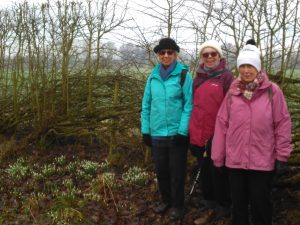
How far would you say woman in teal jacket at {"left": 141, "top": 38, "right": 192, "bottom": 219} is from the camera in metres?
4.64

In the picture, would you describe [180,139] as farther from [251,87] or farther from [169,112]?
[251,87]

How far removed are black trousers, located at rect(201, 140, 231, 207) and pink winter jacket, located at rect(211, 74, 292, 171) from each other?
51 cm

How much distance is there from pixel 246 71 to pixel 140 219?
97.7 inches

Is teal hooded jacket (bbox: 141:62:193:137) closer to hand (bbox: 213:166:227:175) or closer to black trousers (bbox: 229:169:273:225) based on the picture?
hand (bbox: 213:166:227:175)

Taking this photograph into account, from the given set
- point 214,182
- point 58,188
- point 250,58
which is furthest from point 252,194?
point 58,188

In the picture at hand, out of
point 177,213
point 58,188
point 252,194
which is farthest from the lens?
point 58,188

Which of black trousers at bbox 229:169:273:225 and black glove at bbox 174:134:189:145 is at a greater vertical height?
black glove at bbox 174:134:189:145

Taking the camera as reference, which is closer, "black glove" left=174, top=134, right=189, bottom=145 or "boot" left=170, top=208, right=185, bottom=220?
"black glove" left=174, top=134, right=189, bottom=145

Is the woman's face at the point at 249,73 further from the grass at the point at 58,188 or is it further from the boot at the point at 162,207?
the grass at the point at 58,188

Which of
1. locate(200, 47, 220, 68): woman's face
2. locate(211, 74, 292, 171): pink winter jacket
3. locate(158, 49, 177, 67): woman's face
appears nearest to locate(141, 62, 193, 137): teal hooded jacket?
locate(158, 49, 177, 67): woman's face

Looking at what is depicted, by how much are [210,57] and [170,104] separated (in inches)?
27.2

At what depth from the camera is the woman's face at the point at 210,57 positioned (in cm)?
437

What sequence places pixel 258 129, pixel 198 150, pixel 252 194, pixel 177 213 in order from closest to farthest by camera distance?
pixel 258 129
pixel 252 194
pixel 198 150
pixel 177 213

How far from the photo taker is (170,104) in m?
4.67
